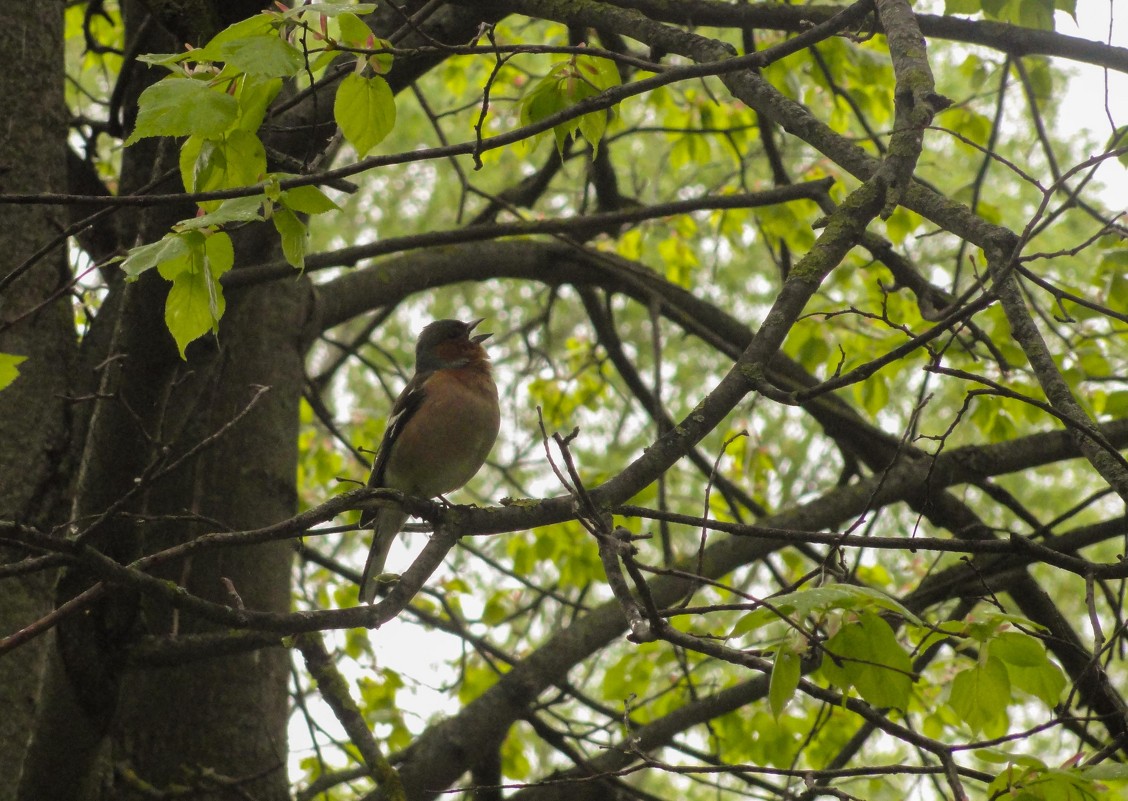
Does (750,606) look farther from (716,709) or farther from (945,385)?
(945,385)

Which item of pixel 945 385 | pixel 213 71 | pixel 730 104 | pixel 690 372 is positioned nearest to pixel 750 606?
pixel 213 71

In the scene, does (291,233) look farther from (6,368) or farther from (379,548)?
(379,548)

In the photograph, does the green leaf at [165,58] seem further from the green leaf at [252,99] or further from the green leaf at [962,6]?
the green leaf at [962,6]

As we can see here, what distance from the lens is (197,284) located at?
2768 millimetres

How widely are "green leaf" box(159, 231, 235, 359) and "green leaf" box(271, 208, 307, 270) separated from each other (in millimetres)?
128

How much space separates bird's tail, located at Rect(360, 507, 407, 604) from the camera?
5.17 m

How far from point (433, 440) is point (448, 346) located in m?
1.00

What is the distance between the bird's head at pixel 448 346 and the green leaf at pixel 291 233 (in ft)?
9.88

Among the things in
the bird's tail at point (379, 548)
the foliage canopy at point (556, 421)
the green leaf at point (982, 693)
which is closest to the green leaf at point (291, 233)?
the foliage canopy at point (556, 421)

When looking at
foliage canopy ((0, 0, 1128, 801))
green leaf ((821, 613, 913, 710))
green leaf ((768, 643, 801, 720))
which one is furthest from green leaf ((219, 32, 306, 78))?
green leaf ((821, 613, 913, 710))

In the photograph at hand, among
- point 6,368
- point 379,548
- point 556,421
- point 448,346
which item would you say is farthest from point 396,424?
point 6,368

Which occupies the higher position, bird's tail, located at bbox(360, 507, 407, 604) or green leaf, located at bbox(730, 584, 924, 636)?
bird's tail, located at bbox(360, 507, 407, 604)

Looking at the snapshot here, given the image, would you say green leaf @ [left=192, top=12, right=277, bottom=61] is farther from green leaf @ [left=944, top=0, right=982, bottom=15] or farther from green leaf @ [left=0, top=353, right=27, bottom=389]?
green leaf @ [left=944, top=0, right=982, bottom=15]

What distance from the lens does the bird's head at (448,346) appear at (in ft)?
19.9
